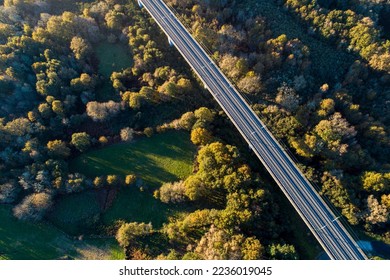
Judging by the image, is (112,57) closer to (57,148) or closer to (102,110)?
(102,110)

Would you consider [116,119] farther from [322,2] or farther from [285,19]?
[322,2]

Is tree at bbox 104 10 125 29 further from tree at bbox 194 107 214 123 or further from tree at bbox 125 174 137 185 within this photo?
tree at bbox 125 174 137 185

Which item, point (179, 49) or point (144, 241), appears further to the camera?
point (179, 49)

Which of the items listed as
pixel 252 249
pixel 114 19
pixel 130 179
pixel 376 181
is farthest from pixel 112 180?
pixel 376 181

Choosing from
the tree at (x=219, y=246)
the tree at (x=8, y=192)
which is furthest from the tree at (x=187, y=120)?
the tree at (x=8, y=192)

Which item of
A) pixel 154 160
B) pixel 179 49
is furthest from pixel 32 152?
pixel 179 49

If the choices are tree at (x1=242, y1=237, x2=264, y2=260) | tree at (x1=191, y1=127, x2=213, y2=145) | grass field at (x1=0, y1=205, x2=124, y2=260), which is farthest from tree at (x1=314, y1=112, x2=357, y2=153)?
grass field at (x1=0, y1=205, x2=124, y2=260)
